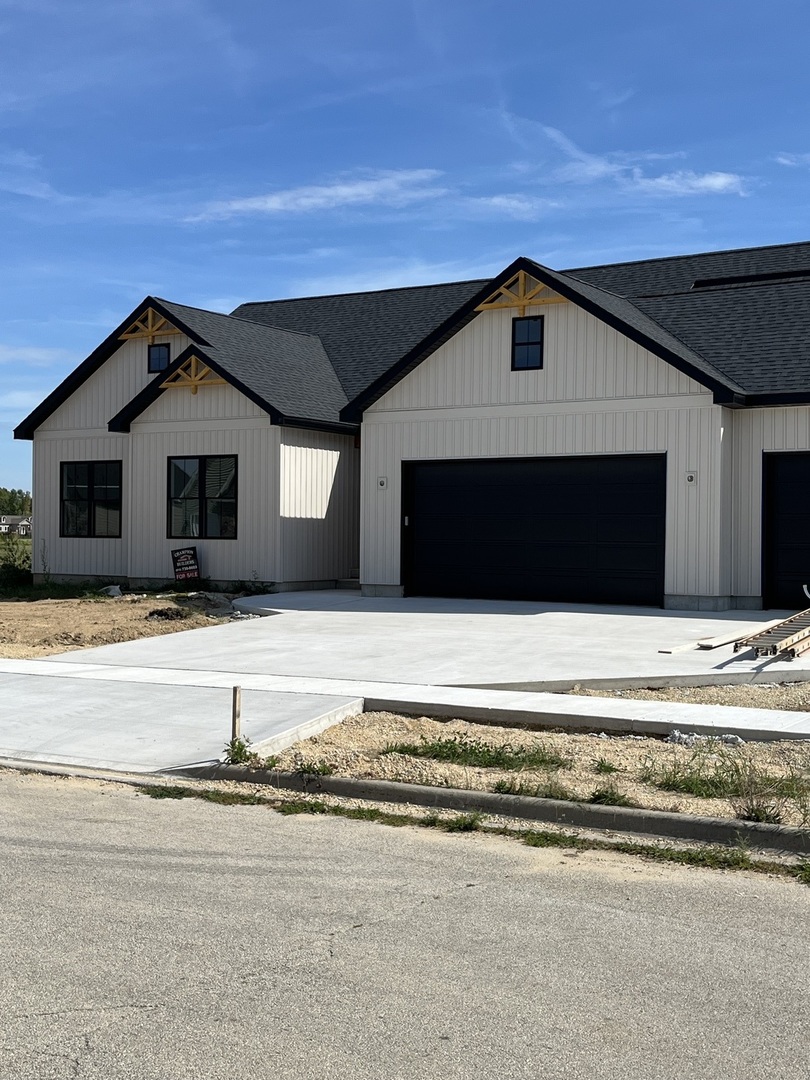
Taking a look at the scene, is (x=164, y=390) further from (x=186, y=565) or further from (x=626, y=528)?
(x=626, y=528)

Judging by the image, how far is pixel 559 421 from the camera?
21406mm

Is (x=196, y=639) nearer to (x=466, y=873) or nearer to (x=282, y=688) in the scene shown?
(x=282, y=688)

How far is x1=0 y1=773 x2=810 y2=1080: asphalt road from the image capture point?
4.21 metres

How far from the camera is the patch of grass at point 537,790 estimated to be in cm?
776

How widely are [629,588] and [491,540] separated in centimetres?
281

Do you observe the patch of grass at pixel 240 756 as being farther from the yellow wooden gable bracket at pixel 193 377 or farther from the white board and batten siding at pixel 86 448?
the white board and batten siding at pixel 86 448

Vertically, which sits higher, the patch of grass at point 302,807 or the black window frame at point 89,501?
the black window frame at point 89,501

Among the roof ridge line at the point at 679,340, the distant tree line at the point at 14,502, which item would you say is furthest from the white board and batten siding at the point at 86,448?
the distant tree line at the point at 14,502

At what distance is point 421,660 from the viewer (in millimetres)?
14273

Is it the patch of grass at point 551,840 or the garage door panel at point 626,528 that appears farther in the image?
the garage door panel at point 626,528

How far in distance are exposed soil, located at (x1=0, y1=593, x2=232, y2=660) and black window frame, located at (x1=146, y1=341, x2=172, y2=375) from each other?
5913 millimetres

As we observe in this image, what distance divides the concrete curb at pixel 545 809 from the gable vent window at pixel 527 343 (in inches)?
562

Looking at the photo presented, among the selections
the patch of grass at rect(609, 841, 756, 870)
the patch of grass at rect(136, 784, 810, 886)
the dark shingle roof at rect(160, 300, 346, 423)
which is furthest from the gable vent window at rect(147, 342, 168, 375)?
the patch of grass at rect(609, 841, 756, 870)

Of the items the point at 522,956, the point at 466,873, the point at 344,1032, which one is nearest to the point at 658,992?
the point at 522,956
